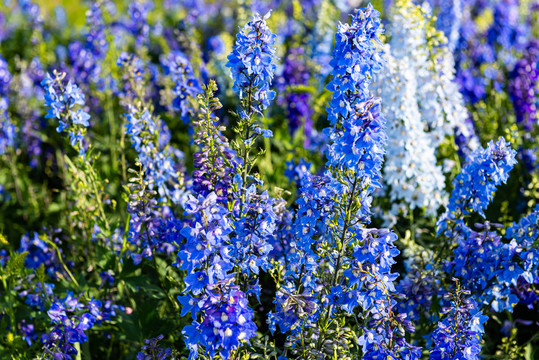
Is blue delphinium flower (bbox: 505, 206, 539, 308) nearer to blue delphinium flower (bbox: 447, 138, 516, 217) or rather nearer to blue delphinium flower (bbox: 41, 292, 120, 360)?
blue delphinium flower (bbox: 447, 138, 516, 217)

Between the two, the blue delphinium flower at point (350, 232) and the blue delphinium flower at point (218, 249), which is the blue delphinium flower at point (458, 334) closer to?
the blue delphinium flower at point (350, 232)

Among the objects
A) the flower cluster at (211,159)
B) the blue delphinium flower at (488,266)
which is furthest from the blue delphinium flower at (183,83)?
the blue delphinium flower at (488,266)

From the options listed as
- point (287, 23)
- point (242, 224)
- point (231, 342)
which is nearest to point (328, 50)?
point (287, 23)

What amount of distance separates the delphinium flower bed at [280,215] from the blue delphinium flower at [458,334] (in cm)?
1

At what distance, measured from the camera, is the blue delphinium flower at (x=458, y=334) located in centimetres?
250

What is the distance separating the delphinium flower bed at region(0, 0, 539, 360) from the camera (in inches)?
97.8

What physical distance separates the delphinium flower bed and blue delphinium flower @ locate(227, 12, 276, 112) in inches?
0.4

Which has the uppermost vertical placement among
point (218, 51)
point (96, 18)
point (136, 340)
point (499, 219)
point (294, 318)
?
point (218, 51)

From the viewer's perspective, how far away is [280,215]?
2918mm

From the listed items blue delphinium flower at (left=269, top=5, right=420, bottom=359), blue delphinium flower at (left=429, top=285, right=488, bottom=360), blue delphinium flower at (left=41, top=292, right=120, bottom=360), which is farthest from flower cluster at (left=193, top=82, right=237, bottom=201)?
blue delphinium flower at (left=429, top=285, right=488, bottom=360)

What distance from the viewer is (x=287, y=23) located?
28.5 feet

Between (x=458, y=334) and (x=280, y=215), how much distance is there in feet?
3.64

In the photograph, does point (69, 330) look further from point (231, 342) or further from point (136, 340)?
point (231, 342)

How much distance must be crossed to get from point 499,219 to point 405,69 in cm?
140
